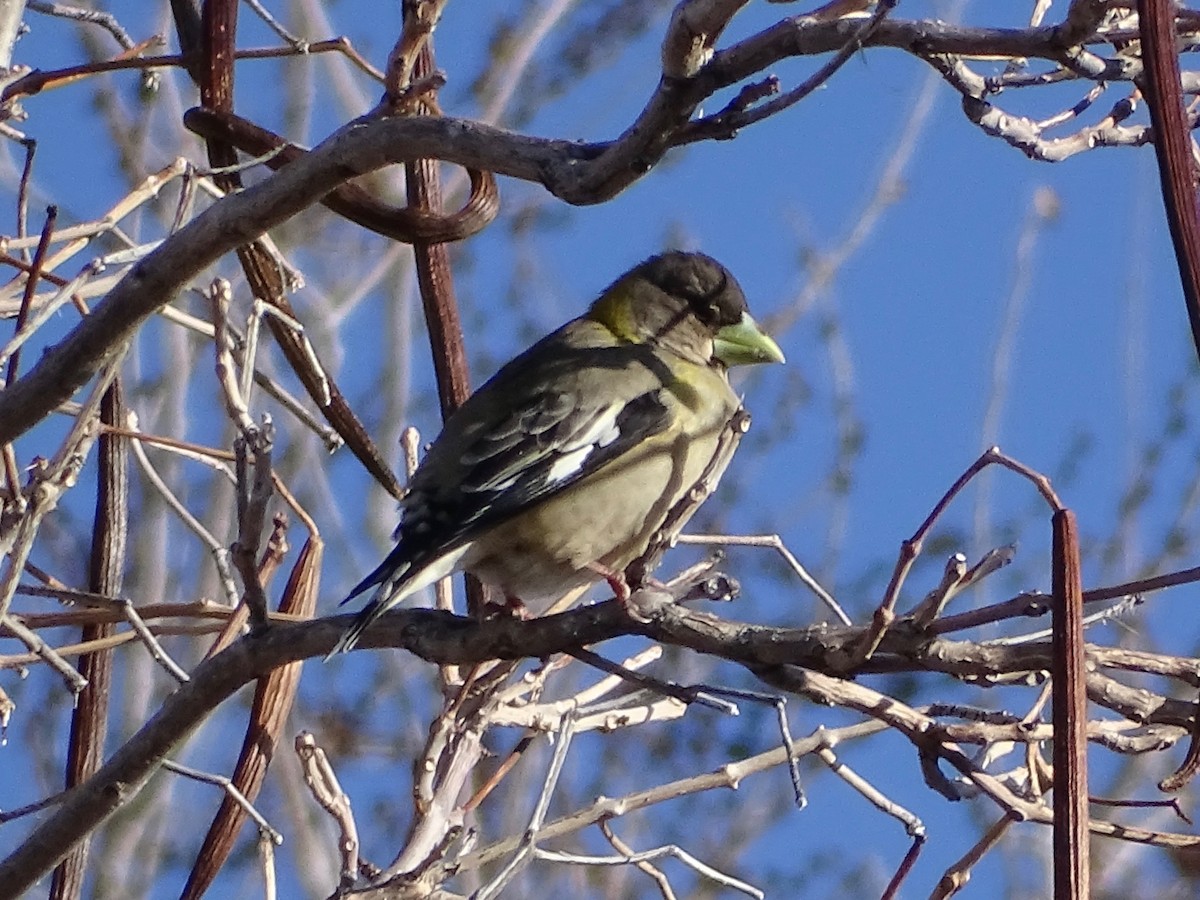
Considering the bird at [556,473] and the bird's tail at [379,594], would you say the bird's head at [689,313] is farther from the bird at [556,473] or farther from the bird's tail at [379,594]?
the bird's tail at [379,594]

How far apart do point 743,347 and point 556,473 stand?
1018 millimetres

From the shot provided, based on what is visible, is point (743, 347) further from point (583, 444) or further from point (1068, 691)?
point (1068, 691)

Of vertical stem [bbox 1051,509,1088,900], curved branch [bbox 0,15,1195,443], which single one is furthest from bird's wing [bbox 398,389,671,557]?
vertical stem [bbox 1051,509,1088,900]

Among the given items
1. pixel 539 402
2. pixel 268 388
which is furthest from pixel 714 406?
pixel 268 388

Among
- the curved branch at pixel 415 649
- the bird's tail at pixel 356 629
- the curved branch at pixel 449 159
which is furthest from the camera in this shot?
the bird's tail at pixel 356 629

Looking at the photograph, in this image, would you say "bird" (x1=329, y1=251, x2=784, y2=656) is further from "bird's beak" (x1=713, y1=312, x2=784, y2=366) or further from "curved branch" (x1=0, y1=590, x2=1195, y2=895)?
"curved branch" (x1=0, y1=590, x2=1195, y2=895)

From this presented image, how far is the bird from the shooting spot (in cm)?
351

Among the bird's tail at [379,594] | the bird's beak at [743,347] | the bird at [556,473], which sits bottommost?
the bird's tail at [379,594]

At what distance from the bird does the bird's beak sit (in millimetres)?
355

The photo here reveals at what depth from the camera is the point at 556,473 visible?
364 cm

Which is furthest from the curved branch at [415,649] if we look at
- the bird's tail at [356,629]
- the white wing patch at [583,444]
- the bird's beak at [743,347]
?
the bird's beak at [743,347]

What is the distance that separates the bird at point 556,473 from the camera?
138 inches

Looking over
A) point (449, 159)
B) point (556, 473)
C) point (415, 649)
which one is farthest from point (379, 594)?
point (449, 159)

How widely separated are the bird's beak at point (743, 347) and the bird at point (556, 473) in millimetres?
355
